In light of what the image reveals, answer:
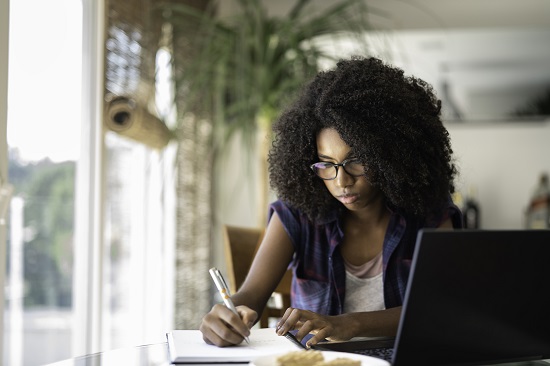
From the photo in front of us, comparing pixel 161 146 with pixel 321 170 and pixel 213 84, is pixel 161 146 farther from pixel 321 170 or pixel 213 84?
pixel 321 170

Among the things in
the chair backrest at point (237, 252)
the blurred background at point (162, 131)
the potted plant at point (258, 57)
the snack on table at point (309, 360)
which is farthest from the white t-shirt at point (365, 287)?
the potted plant at point (258, 57)

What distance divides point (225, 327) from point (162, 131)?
5.54 ft

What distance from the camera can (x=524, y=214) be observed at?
167 inches

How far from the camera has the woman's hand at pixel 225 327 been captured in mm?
1164

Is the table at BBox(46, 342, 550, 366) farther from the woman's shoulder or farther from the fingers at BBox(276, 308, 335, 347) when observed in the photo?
the woman's shoulder

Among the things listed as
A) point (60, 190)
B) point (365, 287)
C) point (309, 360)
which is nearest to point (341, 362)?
point (309, 360)

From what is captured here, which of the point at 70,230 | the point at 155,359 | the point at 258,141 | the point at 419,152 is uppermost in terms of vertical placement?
the point at 258,141

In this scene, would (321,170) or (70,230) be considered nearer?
(321,170)

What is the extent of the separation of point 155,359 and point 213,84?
1.99 m

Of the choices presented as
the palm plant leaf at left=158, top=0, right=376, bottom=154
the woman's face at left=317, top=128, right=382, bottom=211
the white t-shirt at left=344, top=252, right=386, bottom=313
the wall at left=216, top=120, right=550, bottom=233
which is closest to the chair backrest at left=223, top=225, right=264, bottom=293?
the white t-shirt at left=344, top=252, right=386, bottom=313

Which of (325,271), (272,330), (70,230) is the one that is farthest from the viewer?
(70,230)

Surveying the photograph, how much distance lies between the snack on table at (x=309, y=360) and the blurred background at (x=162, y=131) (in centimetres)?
85

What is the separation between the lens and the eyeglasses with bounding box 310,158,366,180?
4.91 feet

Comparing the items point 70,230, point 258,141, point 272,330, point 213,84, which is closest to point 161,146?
point 213,84
